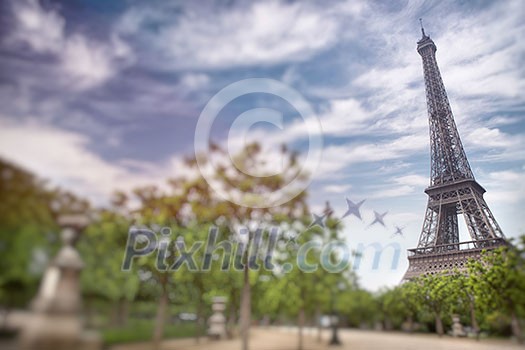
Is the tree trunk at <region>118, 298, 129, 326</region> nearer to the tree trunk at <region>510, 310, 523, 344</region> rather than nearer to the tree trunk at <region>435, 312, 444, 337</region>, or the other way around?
the tree trunk at <region>435, 312, 444, 337</region>

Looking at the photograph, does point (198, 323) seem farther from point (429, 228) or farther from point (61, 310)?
point (429, 228)

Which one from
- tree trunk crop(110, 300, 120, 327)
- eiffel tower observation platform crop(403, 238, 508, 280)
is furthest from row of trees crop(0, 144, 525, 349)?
eiffel tower observation platform crop(403, 238, 508, 280)

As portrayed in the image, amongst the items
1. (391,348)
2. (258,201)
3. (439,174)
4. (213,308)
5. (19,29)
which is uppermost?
(19,29)

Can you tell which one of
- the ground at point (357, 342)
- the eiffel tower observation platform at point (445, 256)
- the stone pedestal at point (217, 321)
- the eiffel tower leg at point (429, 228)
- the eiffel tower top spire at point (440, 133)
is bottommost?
the ground at point (357, 342)

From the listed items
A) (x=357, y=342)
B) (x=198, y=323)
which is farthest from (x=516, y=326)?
(x=198, y=323)

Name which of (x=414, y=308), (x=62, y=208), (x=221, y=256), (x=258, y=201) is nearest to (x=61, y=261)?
(x=62, y=208)

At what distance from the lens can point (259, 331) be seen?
7730 millimetres

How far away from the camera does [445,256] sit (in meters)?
10.0

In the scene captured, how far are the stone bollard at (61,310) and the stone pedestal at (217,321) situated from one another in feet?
7.25

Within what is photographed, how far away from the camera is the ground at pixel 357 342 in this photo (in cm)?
719

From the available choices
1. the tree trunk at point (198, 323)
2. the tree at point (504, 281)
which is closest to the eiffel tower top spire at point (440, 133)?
the tree at point (504, 281)

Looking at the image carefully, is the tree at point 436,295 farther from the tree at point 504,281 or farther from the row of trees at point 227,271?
the tree at point 504,281

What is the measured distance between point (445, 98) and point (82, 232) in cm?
1046

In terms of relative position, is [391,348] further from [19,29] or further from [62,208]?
[19,29]
